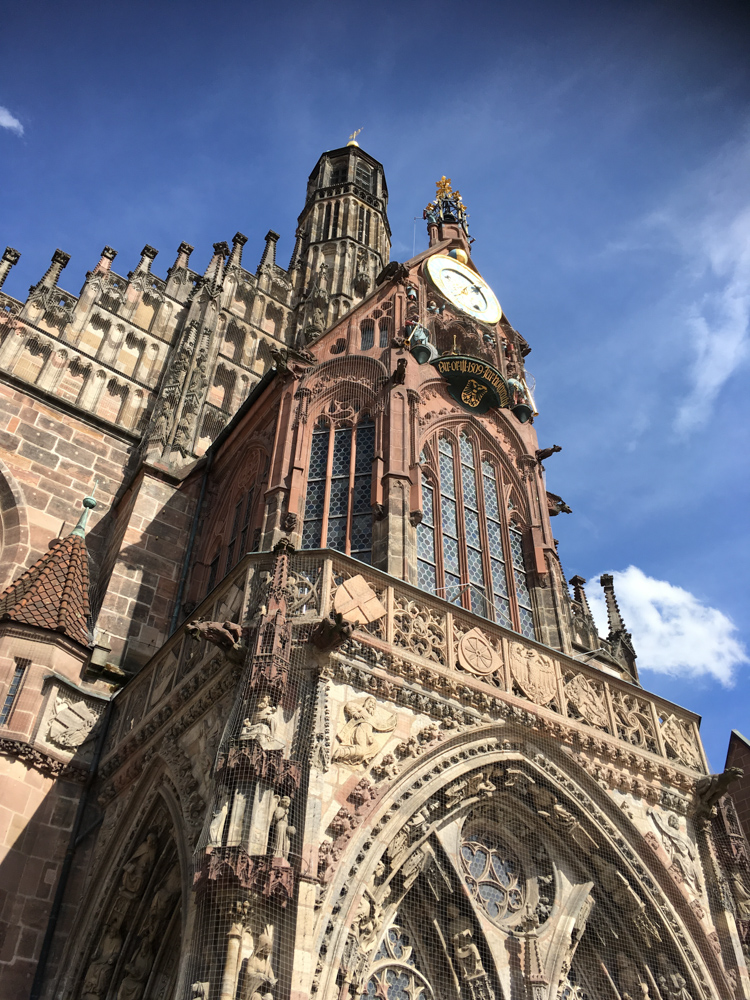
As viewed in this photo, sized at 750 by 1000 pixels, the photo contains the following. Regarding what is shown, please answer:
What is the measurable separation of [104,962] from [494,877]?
496 cm

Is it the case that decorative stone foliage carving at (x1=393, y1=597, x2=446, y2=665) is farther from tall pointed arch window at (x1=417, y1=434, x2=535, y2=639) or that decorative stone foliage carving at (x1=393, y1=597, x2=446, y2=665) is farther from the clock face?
the clock face

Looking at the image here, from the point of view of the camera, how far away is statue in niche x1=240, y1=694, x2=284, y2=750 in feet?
30.9

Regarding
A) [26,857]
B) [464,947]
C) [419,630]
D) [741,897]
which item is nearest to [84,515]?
[26,857]

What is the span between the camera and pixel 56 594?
15.3 meters

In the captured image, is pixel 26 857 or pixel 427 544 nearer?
pixel 26 857

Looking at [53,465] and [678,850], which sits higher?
[53,465]

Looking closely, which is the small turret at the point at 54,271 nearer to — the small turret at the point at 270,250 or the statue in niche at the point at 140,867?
the small turret at the point at 270,250

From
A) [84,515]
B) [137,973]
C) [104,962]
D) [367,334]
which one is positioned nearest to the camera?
[137,973]

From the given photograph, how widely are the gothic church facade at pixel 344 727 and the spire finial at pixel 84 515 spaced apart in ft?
0.67

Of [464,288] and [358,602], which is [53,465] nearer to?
[464,288]

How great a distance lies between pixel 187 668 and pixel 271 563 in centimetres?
215

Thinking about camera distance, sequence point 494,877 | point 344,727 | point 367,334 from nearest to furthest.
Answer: point 344,727
point 494,877
point 367,334

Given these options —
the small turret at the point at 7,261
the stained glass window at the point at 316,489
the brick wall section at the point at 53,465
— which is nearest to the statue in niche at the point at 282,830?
the stained glass window at the point at 316,489

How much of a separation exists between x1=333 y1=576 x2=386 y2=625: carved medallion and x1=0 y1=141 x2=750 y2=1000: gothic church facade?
0.03m
